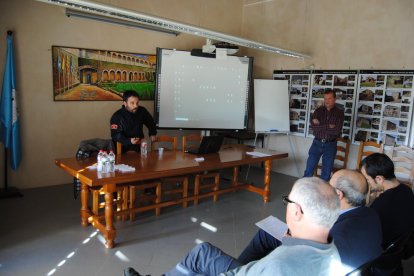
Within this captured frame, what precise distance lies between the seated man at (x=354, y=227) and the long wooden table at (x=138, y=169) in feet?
4.67

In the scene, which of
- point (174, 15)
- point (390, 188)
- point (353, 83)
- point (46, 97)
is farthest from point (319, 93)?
point (46, 97)

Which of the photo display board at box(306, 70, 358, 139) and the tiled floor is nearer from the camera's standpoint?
the tiled floor

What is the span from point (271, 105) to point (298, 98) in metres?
0.56

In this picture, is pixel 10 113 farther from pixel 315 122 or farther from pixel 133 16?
pixel 315 122

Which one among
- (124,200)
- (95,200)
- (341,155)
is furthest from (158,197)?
(341,155)

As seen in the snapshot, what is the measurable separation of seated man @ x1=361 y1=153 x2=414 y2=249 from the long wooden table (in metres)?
1.76

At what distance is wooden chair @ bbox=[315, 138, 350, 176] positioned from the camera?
18.0 feet

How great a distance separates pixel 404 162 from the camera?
4828mm

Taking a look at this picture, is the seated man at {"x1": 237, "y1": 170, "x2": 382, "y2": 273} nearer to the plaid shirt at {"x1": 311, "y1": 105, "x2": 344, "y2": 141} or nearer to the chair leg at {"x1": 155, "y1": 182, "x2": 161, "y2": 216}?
the chair leg at {"x1": 155, "y1": 182, "x2": 161, "y2": 216}

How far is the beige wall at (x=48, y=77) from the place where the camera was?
4.46m

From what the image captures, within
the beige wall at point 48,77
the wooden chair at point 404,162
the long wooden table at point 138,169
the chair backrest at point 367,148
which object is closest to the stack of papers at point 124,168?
the long wooden table at point 138,169

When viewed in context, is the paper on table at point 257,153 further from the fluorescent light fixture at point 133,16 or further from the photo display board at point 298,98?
the photo display board at point 298,98

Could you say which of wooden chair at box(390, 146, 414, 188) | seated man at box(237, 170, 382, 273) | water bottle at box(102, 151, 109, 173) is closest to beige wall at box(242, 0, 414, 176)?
wooden chair at box(390, 146, 414, 188)

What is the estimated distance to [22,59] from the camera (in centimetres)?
449
